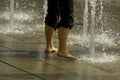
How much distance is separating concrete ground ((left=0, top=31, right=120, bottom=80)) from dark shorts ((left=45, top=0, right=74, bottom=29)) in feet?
1.59

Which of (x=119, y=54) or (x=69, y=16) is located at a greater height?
(x=69, y=16)

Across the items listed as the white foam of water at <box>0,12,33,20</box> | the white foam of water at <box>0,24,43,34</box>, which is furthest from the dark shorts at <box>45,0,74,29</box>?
the white foam of water at <box>0,12,33,20</box>

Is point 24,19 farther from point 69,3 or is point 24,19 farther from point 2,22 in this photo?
point 69,3

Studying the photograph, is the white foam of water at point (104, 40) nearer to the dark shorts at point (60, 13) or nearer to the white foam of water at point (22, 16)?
the dark shorts at point (60, 13)

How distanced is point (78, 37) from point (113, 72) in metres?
2.22

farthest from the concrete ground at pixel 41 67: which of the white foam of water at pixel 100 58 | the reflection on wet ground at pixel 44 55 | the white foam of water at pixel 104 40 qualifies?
the white foam of water at pixel 104 40

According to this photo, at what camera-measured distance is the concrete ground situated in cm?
511

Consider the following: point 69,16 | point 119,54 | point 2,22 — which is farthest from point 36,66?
point 2,22

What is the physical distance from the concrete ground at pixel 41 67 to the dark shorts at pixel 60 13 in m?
0.48

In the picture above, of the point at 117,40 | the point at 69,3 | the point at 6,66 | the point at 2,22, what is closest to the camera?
the point at 6,66

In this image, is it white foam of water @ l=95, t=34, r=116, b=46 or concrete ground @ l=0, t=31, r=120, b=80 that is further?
white foam of water @ l=95, t=34, r=116, b=46

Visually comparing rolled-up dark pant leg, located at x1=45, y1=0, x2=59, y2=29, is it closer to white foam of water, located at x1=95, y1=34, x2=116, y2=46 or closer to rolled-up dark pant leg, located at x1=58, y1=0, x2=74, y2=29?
rolled-up dark pant leg, located at x1=58, y1=0, x2=74, y2=29

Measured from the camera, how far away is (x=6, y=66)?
5.43 m

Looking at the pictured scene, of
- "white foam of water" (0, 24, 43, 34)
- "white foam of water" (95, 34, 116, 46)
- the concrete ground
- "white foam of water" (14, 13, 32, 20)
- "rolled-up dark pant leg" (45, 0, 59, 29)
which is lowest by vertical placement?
the concrete ground
